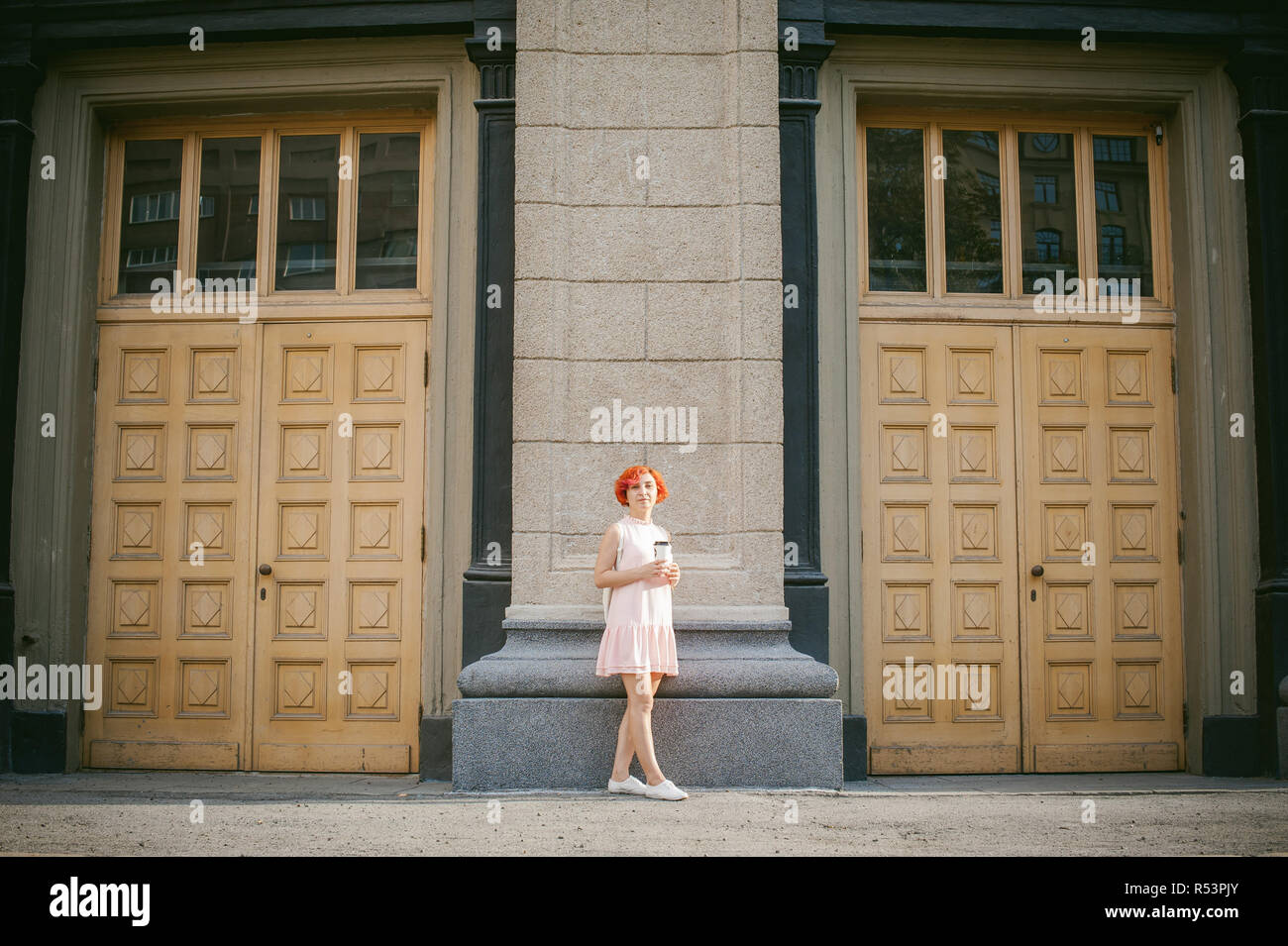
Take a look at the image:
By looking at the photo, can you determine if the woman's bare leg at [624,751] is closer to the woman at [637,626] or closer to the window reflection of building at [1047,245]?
the woman at [637,626]

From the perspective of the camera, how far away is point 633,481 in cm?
715

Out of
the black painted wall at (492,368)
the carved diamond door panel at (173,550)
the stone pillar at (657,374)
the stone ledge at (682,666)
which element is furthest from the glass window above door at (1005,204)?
the carved diamond door panel at (173,550)

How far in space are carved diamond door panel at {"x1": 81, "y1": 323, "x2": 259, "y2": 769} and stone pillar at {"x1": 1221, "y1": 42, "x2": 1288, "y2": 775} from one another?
290 inches

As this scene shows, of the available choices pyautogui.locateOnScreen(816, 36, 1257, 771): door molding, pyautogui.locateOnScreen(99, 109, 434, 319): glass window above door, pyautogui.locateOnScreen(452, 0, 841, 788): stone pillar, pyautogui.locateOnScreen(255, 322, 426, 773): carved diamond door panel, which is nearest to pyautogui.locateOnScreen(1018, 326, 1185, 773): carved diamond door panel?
pyautogui.locateOnScreen(816, 36, 1257, 771): door molding

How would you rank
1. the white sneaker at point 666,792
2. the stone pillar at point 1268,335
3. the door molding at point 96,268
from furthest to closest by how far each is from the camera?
the door molding at point 96,268 → the stone pillar at point 1268,335 → the white sneaker at point 666,792

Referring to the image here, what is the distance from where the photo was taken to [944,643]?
8.94 meters

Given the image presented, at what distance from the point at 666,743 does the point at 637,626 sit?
2.89 ft

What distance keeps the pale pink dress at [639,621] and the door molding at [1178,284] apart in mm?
2068

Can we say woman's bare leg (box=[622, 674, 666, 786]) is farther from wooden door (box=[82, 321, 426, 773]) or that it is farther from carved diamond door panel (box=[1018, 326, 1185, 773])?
carved diamond door panel (box=[1018, 326, 1185, 773])

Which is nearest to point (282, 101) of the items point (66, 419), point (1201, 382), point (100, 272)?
point (100, 272)

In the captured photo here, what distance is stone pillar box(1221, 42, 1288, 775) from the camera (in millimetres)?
8625

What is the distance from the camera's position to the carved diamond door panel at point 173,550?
9.01 metres

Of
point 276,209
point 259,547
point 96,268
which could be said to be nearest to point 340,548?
point 259,547

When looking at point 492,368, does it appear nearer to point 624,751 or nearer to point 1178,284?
point 624,751
